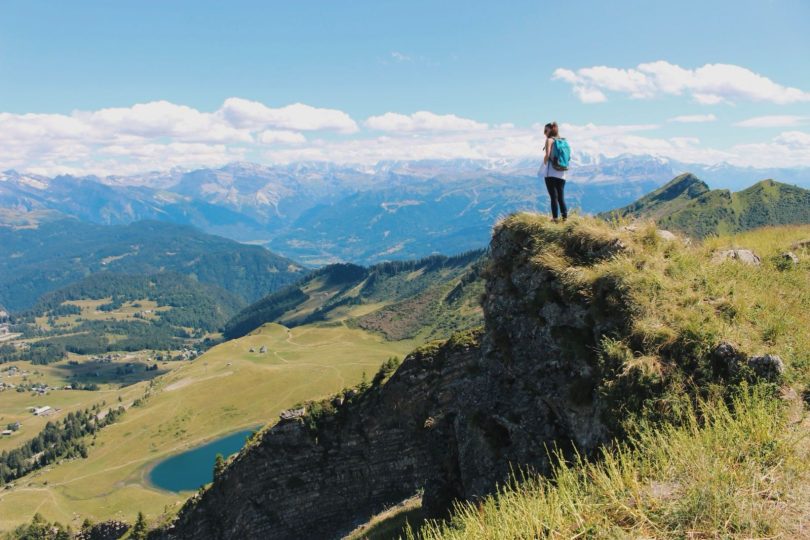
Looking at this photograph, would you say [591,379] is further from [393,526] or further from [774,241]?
[393,526]

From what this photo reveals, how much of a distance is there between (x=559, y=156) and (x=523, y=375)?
26.0 ft

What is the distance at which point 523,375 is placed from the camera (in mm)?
15344

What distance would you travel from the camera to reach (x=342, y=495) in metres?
33.2

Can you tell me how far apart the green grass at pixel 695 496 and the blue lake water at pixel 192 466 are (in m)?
163

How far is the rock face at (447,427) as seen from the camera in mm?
13586

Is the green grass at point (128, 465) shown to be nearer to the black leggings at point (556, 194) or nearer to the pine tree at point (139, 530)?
the pine tree at point (139, 530)

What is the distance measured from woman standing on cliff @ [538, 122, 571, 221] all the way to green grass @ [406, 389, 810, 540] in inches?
425

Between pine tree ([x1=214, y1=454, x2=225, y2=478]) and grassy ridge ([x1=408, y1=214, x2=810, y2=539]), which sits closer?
grassy ridge ([x1=408, y1=214, x2=810, y2=539])

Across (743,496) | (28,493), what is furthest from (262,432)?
(28,493)

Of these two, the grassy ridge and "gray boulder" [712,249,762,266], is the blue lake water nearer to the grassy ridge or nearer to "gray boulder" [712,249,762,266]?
"gray boulder" [712,249,762,266]

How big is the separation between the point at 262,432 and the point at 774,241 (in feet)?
105

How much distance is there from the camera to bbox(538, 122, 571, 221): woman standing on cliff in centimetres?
1800

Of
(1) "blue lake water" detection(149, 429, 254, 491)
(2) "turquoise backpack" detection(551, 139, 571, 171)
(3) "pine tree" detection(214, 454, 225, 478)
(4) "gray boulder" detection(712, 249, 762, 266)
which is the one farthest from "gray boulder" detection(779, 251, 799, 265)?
(1) "blue lake water" detection(149, 429, 254, 491)

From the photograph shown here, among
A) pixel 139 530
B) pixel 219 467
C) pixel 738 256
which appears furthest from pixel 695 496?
pixel 139 530
